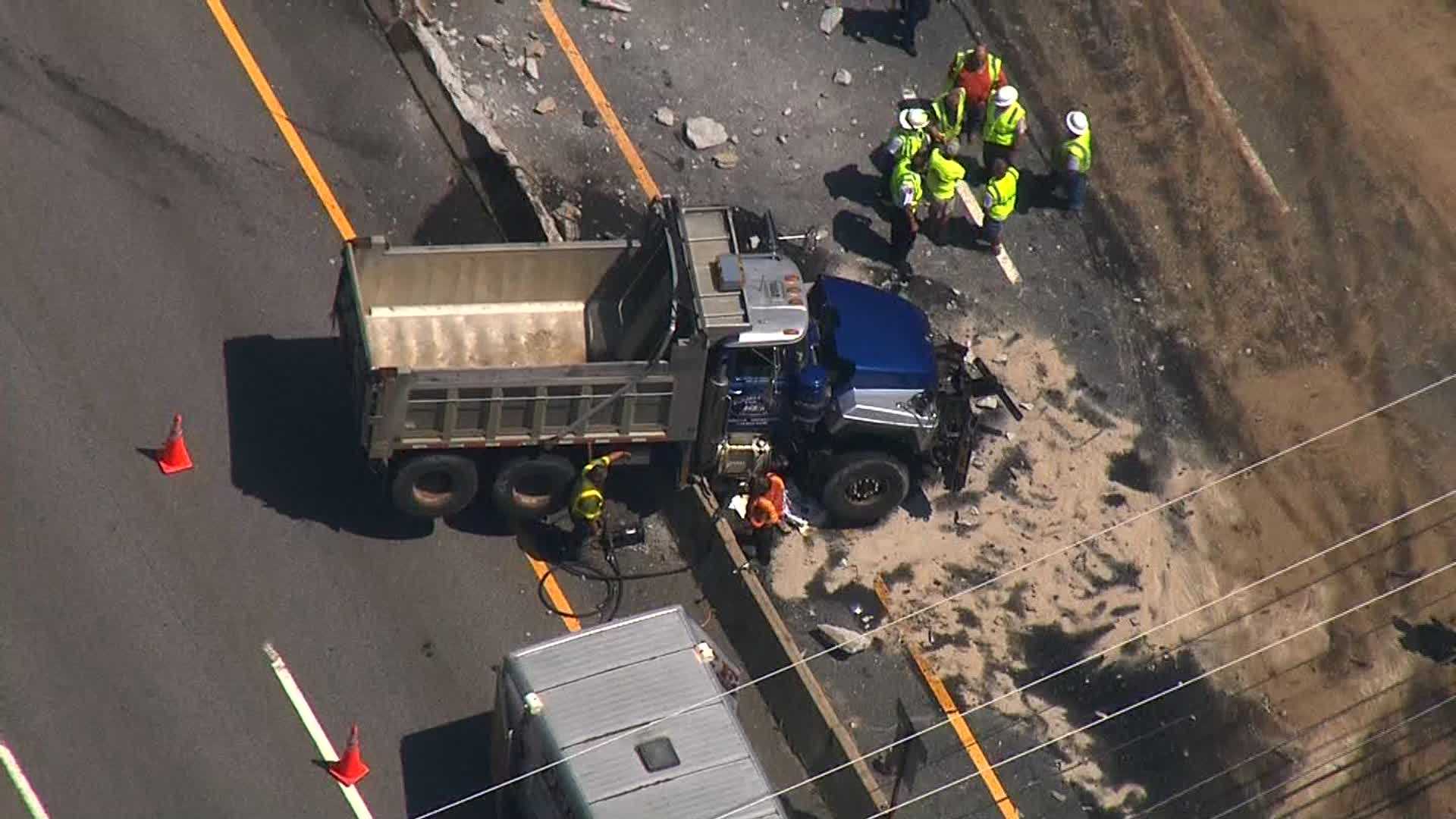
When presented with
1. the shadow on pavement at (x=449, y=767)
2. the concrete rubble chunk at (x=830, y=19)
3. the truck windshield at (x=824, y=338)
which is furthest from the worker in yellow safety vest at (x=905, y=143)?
the shadow on pavement at (x=449, y=767)

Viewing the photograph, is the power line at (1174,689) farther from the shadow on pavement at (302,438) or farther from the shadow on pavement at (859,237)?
the shadow on pavement at (859,237)

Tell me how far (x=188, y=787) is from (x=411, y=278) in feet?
16.6

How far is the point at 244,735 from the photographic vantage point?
56.7ft

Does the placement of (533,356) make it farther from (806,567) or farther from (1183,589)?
(1183,589)

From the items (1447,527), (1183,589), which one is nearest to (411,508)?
(1183,589)

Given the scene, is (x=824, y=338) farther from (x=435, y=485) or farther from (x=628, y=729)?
(x=628, y=729)

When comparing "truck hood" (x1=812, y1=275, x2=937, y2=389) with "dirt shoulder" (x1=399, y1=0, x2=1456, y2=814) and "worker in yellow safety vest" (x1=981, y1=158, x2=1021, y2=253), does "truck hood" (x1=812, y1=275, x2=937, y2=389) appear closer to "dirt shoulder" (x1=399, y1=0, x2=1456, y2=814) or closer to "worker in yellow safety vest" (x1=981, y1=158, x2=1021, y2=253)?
"dirt shoulder" (x1=399, y1=0, x2=1456, y2=814)

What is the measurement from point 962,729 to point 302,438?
681 centimetres

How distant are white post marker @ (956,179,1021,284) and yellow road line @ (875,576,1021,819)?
4.74m

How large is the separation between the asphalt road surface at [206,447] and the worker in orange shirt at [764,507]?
7.08 feet

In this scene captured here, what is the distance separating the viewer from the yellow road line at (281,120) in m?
21.2

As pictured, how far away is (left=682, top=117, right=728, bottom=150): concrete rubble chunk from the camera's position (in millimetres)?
22703

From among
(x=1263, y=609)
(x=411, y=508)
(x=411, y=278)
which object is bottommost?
(x=1263, y=609)

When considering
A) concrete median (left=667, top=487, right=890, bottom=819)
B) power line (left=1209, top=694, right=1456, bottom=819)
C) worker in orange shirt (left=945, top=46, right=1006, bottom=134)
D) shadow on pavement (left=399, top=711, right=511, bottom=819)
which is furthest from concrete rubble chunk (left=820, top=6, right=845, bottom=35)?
power line (left=1209, top=694, right=1456, bottom=819)
